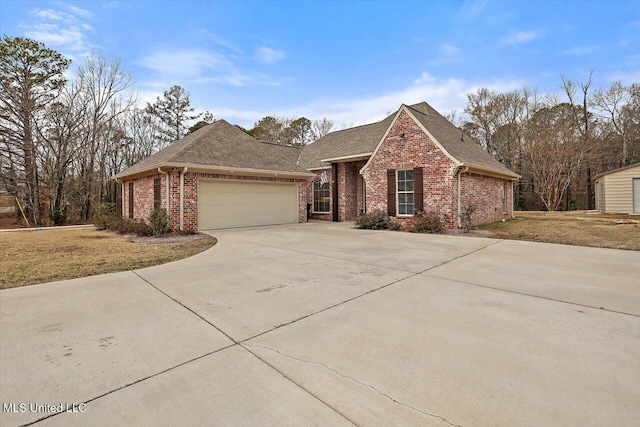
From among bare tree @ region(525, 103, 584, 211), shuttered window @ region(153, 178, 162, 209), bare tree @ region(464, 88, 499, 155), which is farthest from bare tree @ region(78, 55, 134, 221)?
bare tree @ region(525, 103, 584, 211)

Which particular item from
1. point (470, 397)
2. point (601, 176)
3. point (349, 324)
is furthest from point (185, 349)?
point (601, 176)

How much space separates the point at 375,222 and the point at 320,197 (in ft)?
18.5

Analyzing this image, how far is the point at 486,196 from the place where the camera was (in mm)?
13609

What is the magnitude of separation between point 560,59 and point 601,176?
8.47 meters

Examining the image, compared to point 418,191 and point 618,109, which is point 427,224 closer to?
point 418,191

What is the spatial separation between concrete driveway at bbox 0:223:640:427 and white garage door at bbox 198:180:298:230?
23.3 ft

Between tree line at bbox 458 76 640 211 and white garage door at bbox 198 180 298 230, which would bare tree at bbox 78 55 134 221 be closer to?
white garage door at bbox 198 180 298 230

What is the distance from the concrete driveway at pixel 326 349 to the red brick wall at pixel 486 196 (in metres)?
7.13

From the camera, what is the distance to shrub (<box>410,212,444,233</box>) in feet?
36.0

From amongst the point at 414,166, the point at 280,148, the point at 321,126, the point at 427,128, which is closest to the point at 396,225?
the point at 414,166

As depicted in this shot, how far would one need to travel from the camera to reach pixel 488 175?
13.8m

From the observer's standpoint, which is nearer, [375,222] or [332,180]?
[375,222]

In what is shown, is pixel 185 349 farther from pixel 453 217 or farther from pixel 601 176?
pixel 601 176

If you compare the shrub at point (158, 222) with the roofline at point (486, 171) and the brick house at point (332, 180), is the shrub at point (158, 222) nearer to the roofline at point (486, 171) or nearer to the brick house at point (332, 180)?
the brick house at point (332, 180)
